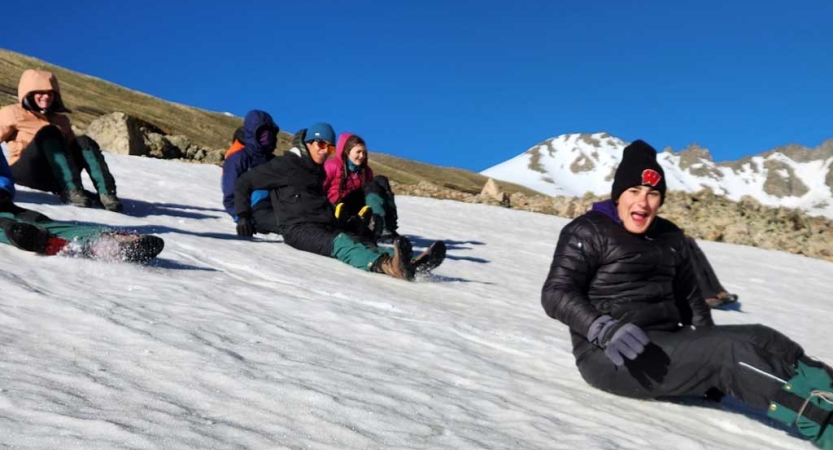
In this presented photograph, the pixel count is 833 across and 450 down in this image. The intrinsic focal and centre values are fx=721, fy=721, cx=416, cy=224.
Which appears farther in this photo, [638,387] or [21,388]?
[638,387]

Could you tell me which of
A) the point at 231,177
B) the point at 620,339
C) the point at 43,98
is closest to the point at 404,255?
the point at 231,177

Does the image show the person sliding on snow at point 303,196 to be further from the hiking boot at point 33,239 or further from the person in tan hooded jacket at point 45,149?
the hiking boot at point 33,239

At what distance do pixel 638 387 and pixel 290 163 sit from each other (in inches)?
217

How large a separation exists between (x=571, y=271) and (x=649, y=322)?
1.71 feet

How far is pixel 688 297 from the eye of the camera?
432 centimetres

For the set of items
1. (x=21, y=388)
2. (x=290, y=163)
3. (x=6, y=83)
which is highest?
(x=6, y=83)

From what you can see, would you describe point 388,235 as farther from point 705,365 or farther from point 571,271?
point 705,365

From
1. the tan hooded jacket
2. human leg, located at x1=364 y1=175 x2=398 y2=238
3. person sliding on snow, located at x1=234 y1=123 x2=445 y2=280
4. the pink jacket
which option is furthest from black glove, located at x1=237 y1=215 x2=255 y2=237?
the tan hooded jacket

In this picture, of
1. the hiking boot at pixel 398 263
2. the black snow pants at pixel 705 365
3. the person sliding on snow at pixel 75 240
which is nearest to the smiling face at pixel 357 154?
the hiking boot at pixel 398 263

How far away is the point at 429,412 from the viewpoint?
3.08 m

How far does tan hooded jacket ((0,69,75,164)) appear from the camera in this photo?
8727mm

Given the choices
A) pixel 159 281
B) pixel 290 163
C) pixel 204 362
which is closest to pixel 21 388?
pixel 204 362

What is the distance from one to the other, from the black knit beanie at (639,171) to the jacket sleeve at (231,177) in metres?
6.29

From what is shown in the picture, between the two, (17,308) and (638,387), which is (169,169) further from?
(638,387)
